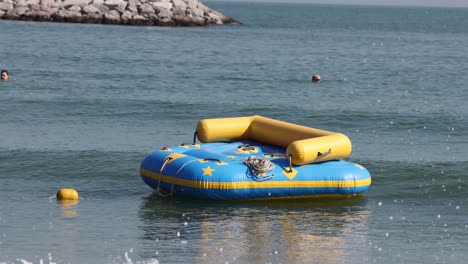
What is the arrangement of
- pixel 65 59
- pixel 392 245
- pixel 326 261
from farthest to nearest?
pixel 65 59 → pixel 392 245 → pixel 326 261

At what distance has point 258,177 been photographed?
15.8 meters

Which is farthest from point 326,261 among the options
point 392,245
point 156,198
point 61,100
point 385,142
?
point 61,100

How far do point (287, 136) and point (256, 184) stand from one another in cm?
156

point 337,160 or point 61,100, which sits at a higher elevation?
point 337,160

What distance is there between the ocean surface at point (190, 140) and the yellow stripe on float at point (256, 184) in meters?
0.39

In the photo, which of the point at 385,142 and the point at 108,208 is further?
the point at 385,142

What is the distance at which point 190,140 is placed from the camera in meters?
22.7

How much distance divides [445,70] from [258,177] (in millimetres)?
28682

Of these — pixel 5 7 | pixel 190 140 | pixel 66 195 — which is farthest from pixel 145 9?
pixel 66 195

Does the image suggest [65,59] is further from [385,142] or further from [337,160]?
[337,160]

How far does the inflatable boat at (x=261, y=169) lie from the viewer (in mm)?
15734

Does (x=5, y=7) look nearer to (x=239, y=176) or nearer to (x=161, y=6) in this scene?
(x=161, y=6)

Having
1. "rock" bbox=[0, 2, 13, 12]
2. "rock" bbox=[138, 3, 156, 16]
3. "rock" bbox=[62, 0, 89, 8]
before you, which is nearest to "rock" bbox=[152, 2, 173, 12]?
"rock" bbox=[138, 3, 156, 16]

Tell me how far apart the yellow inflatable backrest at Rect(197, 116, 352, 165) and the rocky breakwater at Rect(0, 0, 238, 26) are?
50579 mm
